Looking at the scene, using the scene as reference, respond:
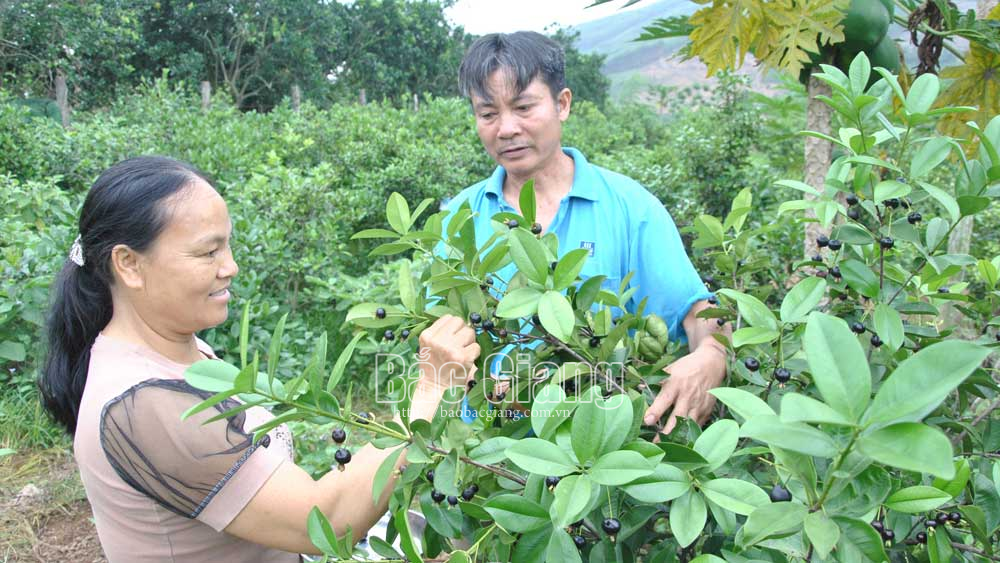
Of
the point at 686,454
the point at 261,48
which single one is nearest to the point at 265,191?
the point at 686,454

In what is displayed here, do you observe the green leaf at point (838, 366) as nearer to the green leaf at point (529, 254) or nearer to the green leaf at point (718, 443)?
the green leaf at point (718, 443)

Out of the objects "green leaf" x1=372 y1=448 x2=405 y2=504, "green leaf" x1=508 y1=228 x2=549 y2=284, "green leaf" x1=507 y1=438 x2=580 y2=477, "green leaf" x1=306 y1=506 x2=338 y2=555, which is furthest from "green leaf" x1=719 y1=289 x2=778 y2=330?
"green leaf" x1=306 y1=506 x2=338 y2=555

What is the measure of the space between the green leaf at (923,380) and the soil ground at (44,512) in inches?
108

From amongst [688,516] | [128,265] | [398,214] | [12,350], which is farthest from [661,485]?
[12,350]

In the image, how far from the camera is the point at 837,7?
1.58 m

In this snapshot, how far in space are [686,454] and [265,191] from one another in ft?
12.2

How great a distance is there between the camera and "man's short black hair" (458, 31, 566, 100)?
1.72 meters

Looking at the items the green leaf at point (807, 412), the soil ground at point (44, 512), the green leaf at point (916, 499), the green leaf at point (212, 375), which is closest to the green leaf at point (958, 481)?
the green leaf at point (916, 499)

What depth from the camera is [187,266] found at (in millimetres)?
1259

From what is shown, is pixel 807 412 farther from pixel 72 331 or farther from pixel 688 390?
pixel 72 331

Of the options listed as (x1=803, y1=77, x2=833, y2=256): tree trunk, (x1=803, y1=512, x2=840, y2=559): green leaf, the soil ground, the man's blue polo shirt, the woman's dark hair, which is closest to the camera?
(x1=803, y1=512, x2=840, y2=559): green leaf

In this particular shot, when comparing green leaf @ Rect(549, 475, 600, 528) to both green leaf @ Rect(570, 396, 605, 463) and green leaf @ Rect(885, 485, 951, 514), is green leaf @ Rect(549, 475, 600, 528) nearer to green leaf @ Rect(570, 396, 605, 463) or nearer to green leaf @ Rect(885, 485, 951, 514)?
green leaf @ Rect(570, 396, 605, 463)

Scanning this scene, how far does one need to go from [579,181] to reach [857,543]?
1225mm

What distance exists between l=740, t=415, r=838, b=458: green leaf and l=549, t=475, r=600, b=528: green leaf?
0.55ft
